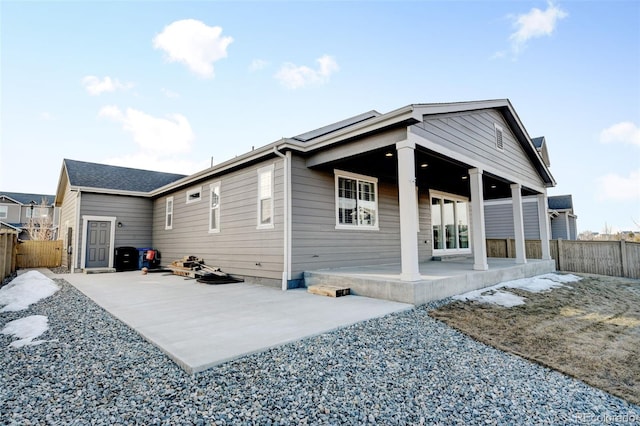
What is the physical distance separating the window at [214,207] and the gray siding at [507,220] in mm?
14038

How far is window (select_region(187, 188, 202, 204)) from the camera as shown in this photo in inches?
387

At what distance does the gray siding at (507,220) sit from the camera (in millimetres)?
A: 15216

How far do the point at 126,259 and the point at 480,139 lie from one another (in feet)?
40.4

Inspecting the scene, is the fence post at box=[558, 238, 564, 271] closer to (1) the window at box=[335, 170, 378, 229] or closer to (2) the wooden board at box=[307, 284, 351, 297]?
(1) the window at box=[335, 170, 378, 229]

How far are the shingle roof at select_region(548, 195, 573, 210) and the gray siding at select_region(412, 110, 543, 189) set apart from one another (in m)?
9.95

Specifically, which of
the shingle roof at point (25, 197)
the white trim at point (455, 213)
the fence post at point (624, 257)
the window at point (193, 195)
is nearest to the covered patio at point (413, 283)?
the white trim at point (455, 213)

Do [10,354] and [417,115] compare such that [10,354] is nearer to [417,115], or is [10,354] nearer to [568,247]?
[417,115]

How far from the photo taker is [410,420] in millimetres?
1920

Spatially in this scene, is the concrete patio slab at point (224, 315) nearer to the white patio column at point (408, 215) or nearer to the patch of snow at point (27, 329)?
the white patio column at point (408, 215)

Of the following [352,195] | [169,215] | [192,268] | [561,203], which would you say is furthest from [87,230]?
[561,203]

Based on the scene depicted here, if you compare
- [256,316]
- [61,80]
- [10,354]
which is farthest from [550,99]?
[61,80]

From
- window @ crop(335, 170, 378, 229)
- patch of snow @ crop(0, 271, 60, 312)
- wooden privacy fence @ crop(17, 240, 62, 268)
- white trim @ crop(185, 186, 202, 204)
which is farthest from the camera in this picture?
wooden privacy fence @ crop(17, 240, 62, 268)

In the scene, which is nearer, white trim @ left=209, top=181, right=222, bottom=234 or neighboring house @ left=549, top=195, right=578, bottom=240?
white trim @ left=209, top=181, right=222, bottom=234

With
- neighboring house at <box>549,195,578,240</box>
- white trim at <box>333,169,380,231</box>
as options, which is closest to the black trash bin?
white trim at <box>333,169,380,231</box>
